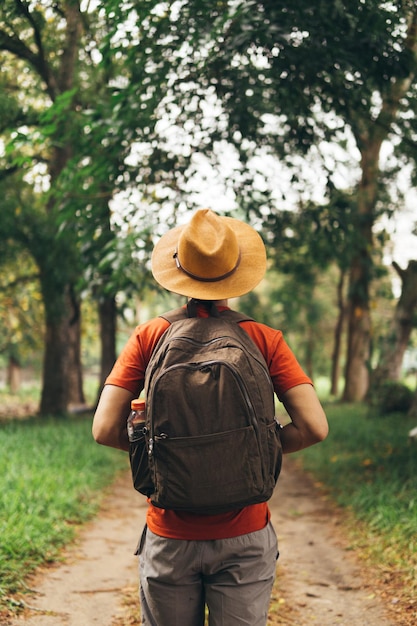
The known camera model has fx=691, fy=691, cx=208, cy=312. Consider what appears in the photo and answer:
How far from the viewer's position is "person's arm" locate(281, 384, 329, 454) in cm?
240

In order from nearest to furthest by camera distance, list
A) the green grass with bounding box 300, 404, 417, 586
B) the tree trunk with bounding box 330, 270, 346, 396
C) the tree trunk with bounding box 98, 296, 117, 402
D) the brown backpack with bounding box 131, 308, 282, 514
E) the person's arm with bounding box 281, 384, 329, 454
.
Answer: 1. the brown backpack with bounding box 131, 308, 282, 514
2. the person's arm with bounding box 281, 384, 329, 454
3. the green grass with bounding box 300, 404, 417, 586
4. the tree trunk with bounding box 98, 296, 117, 402
5. the tree trunk with bounding box 330, 270, 346, 396

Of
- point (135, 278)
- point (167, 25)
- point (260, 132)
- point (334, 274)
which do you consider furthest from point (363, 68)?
point (334, 274)

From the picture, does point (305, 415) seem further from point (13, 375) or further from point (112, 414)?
point (13, 375)

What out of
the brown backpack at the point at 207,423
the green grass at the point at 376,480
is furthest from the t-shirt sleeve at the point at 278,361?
the green grass at the point at 376,480

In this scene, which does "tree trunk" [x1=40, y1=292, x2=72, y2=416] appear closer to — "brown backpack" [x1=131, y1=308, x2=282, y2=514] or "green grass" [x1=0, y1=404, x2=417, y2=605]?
"green grass" [x1=0, y1=404, x2=417, y2=605]

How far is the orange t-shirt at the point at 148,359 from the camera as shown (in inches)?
91.7

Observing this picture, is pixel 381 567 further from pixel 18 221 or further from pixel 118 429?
pixel 18 221

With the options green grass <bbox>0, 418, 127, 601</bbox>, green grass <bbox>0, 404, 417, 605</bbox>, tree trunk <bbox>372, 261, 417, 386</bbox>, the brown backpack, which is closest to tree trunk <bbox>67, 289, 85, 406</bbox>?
green grass <bbox>0, 404, 417, 605</bbox>

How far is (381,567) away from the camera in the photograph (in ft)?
17.5

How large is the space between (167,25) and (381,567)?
16.0ft

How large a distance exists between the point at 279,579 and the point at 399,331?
30.8 feet

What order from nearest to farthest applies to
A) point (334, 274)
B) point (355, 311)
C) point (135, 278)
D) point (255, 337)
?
point (255, 337)
point (135, 278)
point (355, 311)
point (334, 274)

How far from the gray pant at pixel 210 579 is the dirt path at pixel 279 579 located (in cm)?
222

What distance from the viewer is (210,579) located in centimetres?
236
